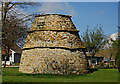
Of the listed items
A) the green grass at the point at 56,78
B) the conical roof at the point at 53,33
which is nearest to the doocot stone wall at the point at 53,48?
the conical roof at the point at 53,33

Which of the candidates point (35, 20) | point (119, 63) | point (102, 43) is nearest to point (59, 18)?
point (35, 20)

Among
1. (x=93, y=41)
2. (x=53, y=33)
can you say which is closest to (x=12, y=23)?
(x=53, y=33)

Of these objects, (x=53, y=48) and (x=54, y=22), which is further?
(x=54, y=22)

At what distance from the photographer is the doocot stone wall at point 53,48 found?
71.2 ft

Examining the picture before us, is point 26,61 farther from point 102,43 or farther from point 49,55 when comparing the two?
point 102,43

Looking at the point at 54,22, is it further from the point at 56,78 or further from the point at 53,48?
the point at 56,78

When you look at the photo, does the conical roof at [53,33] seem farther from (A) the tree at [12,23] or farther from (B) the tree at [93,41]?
(B) the tree at [93,41]

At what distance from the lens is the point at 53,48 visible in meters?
22.1

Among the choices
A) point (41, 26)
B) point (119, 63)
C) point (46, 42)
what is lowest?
point (119, 63)

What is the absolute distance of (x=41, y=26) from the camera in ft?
76.4

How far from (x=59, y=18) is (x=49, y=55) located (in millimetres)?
3865

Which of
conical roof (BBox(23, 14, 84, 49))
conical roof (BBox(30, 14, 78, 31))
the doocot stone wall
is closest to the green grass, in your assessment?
the doocot stone wall

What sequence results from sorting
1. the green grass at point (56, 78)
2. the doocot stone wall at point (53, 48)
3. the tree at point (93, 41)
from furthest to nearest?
the tree at point (93, 41) → the doocot stone wall at point (53, 48) → the green grass at point (56, 78)

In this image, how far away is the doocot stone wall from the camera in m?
21.7
